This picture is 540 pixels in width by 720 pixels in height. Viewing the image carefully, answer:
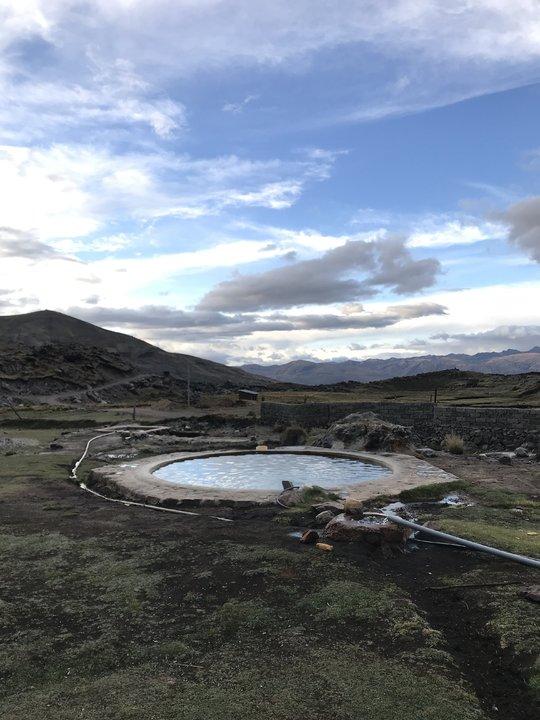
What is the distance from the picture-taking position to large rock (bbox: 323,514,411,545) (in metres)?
7.09

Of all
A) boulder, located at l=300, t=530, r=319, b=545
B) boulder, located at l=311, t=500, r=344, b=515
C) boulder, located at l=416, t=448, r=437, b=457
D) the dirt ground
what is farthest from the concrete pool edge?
boulder, located at l=300, t=530, r=319, b=545

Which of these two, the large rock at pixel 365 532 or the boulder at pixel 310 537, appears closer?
the large rock at pixel 365 532

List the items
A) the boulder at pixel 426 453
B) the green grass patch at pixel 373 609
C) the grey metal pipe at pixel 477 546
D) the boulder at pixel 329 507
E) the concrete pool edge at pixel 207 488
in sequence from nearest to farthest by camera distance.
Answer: the green grass patch at pixel 373 609 < the grey metal pipe at pixel 477 546 < the boulder at pixel 329 507 < the concrete pool edge at pixel 207 488 < the boulder at pixel 426 453

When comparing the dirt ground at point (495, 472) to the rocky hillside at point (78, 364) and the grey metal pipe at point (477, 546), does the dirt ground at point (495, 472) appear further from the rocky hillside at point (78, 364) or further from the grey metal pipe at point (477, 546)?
the rocky hillside at point (78, 364)

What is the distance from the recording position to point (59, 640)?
15.2ft

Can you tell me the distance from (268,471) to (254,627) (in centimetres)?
980

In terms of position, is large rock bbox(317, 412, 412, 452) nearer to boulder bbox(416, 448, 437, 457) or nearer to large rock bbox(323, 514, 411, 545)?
boulder bbox(416, 448, 437, 457)

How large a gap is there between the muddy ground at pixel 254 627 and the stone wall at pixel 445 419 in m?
11.5

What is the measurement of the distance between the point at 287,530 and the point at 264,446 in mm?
9805

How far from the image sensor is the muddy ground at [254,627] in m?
3.70

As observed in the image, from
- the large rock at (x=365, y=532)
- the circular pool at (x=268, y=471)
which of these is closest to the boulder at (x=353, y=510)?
the large rock at (x=365, y=532)

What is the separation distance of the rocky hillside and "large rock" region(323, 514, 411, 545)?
51.2 metres

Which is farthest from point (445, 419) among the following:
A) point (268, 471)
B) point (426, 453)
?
point (268, 471)

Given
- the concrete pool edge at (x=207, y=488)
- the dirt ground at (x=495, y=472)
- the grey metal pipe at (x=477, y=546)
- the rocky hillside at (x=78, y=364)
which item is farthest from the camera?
the rocky hillside at (x=78, y=364)
